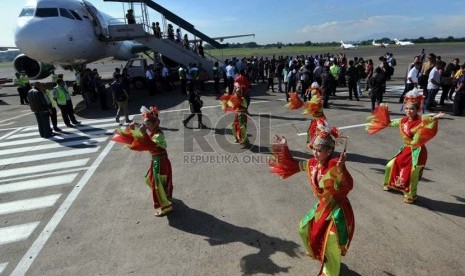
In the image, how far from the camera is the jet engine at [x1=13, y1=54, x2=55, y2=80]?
24562 millimetres

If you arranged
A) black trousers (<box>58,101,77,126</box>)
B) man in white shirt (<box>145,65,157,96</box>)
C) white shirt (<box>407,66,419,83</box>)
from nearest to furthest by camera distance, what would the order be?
white shirt (<box>407,66,419,83</box>) → black trousers (<box>58,101,77,126</box>) → man in white shirt (<box>145,65,157,96</box>)

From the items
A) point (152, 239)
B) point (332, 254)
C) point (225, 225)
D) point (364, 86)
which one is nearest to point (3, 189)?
point (152, 239)

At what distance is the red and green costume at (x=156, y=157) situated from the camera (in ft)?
19.9

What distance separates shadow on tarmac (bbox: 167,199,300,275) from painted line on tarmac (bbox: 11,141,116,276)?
7.59 ft

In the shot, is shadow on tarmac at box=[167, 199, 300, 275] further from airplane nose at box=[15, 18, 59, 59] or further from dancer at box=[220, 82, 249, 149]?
airplane nose at box=[15, 18, 59, 59]

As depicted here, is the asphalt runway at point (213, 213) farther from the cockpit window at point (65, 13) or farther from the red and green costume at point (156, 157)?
the cockpit window at point (65, 13)

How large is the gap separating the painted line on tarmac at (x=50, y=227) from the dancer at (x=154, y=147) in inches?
81.2

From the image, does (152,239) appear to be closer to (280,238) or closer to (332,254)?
(280,238)

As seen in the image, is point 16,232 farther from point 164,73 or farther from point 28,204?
point 164,73

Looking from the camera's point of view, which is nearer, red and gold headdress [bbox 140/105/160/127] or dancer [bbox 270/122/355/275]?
dancer [bbox 270/122/355/275]

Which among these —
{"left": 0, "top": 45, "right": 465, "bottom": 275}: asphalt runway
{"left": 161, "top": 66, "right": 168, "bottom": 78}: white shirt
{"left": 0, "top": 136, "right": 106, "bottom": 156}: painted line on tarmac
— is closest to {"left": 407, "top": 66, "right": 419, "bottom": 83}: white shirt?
{"left": 0, "top": 45, "right": 465, "bottom": 275}: asphalt runway

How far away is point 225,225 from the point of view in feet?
20.2

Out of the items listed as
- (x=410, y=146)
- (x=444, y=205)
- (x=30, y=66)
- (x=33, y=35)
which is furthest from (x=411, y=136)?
(x=30, y=66)

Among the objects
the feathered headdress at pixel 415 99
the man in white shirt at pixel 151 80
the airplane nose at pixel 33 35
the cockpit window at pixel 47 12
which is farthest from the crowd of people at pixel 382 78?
the cockpit window at pixel 47 12
